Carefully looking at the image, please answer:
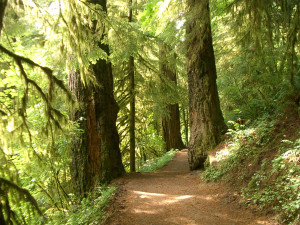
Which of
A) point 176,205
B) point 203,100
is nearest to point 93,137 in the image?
point 176,205

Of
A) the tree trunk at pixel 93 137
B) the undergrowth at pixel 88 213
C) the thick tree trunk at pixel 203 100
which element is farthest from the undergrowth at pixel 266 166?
the tree trunk at pixel 93 137

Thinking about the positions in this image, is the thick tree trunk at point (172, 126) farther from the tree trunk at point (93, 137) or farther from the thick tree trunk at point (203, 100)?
the tree trunk at point (93, 137)

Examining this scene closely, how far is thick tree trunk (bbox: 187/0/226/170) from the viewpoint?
25.0 ft

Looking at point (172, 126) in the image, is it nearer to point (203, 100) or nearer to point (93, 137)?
point (203, 100)

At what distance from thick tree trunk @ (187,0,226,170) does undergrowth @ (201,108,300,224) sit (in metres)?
0.76

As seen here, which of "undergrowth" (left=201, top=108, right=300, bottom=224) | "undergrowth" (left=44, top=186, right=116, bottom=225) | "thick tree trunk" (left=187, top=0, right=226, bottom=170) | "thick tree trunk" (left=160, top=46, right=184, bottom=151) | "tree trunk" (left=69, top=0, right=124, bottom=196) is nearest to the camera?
"undergrowth" (left=201, top=108, right=300, bottom=224)

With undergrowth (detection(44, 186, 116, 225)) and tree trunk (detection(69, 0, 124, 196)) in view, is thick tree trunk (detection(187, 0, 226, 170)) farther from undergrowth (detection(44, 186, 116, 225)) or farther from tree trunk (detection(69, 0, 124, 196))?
undergrowth (detection(44, 186, 116, 225))

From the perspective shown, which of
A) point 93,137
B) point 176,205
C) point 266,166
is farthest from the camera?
point 93,137

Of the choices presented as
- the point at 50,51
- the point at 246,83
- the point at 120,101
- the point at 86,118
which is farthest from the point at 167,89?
the point at 50,51

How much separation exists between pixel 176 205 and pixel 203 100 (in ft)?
12.4

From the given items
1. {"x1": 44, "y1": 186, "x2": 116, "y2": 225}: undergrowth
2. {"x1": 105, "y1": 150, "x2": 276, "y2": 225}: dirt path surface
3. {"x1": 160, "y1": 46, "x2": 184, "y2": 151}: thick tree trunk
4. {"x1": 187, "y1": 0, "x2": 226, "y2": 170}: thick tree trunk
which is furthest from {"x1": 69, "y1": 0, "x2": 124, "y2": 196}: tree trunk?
{"x1": 160, "y1": 46, "x2": 184, "y2": 151}: thick tree trunk

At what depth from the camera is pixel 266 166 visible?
481 centimetres

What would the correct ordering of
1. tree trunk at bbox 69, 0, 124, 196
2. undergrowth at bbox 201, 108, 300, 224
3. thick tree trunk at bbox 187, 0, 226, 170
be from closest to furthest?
undergrowth at bbox 201, 108, 300, 224, tree trunk at bbox 69, 0, 124, 196, thick tree trunk at bbox 187, 0, 226, 170

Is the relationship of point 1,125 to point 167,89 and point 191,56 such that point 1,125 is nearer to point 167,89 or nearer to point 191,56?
point 191,56
